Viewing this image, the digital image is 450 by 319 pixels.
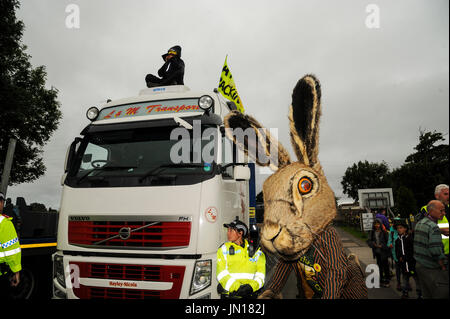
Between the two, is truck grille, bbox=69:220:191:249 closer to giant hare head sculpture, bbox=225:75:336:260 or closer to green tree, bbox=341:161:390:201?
giant hare head sculpture, bbox=225:75:336:260

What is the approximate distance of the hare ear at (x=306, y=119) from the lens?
2.30 meters

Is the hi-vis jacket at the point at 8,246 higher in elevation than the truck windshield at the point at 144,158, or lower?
lower

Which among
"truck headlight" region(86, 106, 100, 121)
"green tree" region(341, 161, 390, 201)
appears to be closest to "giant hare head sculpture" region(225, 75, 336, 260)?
"truck headlight" region(86, 106, 100, 121)

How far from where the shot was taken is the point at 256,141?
2518 millimetres

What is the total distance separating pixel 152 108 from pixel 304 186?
248 cm

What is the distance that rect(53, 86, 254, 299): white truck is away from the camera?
2.80 meters

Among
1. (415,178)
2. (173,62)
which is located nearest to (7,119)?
(173,62)

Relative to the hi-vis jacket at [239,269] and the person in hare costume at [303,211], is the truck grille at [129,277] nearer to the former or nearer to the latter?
the hi-vis jacket at [239,269]

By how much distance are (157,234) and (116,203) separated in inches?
24.7

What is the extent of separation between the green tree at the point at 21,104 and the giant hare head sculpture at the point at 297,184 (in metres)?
13.1

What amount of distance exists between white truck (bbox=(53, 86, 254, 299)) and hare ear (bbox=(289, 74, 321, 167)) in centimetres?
92

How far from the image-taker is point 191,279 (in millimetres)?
2734

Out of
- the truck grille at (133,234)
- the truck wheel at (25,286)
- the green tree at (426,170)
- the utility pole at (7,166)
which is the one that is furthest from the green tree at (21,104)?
the green tree at (426,170)
